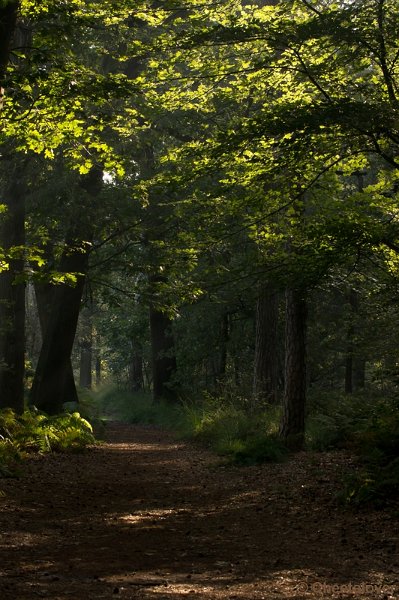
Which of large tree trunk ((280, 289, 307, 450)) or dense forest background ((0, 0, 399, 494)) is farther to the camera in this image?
large tree trunk ((280, 289, 307, 450))

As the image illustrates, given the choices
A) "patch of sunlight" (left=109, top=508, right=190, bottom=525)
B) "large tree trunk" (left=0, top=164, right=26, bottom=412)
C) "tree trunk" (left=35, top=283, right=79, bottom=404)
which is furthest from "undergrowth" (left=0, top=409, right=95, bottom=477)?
"tree trunk" (left=35, top=283, right=79, bottom=404)

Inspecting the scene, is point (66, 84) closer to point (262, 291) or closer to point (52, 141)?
point (52, 141)

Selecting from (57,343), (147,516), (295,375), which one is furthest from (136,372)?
(147,516)

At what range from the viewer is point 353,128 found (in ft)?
27.9

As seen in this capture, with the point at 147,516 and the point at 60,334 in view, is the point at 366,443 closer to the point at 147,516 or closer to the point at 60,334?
the point at 147,516

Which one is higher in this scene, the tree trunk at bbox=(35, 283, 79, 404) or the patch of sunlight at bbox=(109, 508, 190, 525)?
the tree trunk at bbox=(35, 283, 79, 404)

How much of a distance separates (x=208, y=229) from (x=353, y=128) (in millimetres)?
3421

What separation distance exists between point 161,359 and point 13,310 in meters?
11.2

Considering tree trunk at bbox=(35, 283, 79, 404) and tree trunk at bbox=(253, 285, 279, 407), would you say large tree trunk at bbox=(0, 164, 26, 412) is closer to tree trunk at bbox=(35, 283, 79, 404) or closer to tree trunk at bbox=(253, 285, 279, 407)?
tree trunk at bbox=(35, 283, 79, 404)

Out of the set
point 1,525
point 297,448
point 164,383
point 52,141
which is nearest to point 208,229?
point 52,141

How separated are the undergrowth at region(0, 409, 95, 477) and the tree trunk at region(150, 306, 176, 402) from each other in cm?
1107

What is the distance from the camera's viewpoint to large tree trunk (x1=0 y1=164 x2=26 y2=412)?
15695mm

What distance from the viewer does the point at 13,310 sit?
16.3 metres

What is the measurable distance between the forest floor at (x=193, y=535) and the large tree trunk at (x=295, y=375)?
0.66 metres
